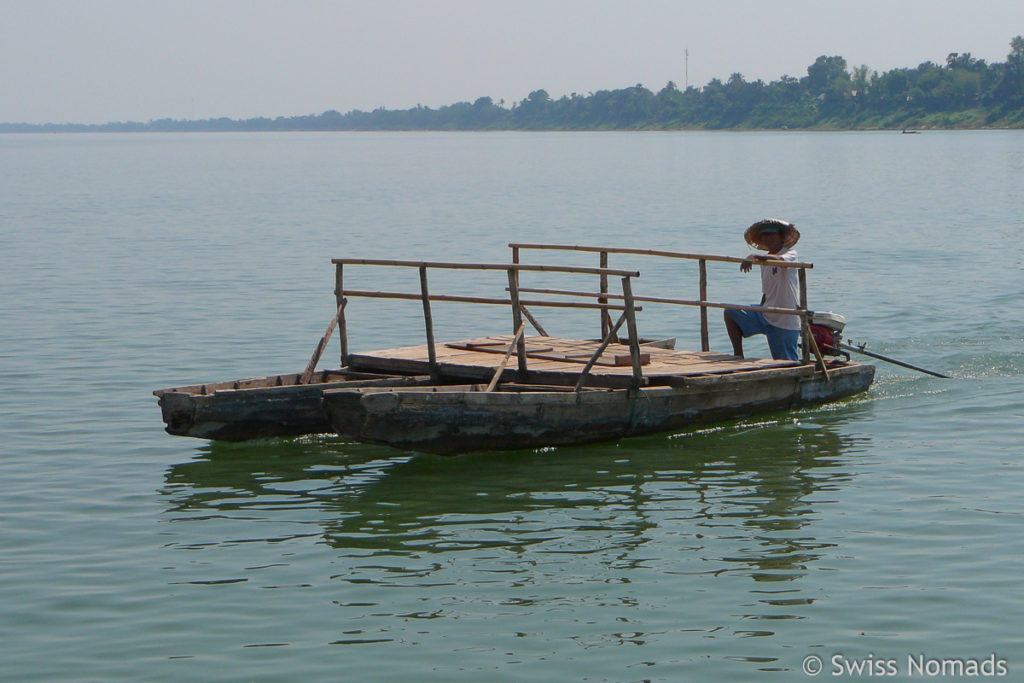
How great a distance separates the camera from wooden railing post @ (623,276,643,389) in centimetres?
1123

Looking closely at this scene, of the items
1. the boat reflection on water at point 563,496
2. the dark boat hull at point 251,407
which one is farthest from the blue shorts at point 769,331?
the dark boat hull at point 251,407

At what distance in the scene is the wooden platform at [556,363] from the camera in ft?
39.0

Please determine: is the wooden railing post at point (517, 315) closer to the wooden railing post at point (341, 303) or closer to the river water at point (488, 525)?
the river water at point (488, 525)

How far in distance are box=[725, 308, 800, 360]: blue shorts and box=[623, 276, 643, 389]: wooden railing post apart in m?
2.07

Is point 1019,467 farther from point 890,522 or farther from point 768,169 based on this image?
point 768,169

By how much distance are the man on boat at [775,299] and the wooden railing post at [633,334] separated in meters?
1.83

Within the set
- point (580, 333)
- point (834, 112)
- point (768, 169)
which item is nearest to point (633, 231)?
point (580, 333)

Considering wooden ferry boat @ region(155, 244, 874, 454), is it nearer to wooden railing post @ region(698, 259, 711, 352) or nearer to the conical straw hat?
wooden railing post @ region(698, 259, 711, 352)

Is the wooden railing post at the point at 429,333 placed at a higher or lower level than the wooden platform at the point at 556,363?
Result: higher

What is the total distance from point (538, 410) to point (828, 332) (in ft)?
13.4

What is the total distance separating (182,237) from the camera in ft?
113

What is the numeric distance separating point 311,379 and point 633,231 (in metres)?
24.6

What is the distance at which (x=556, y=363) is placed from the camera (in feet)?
40.6

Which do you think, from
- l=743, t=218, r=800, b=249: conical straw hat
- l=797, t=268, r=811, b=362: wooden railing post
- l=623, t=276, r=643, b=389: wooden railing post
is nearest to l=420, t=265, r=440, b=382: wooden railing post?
l=623, t=276, r=643, b=389: wooden railing post
